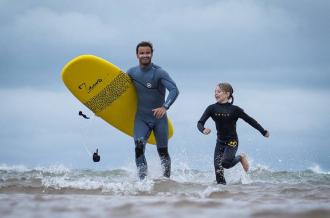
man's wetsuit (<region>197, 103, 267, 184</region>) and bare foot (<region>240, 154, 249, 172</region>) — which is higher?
man's wetsuit (<region>197, 103, 267, 184</region>)

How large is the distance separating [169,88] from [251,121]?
1428 mm

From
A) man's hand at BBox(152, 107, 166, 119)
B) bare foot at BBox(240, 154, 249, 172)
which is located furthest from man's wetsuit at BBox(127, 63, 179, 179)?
bare foot at BBox(240, 154, 249, 172)

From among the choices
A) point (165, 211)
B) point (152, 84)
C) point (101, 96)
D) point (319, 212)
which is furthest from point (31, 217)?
point (101, 96)

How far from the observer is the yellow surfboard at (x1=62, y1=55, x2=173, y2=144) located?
836 cm

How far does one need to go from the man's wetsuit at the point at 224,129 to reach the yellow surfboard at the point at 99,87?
128cm

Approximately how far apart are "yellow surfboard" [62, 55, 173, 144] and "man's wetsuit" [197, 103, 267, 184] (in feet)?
4.21

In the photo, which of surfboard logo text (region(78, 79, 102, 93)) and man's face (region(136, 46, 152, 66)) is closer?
man's face (region(136, 46, 152, 66))

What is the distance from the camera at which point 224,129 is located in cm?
792

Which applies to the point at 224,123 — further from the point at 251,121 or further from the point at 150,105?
the point at 150,105

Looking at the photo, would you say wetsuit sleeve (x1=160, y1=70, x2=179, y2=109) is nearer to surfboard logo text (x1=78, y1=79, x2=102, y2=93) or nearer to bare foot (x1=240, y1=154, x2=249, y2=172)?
surfboard logo text (x1=78, y1=79, x2=102, y2=93)

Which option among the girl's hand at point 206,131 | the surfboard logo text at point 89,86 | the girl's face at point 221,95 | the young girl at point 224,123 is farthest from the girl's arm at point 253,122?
the surfboard logo text at point 89,86

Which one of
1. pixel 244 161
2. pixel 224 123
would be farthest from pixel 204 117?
pixel 244 161

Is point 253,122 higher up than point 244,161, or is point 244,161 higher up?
point 253,122

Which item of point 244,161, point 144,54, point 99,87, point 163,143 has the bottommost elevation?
point 244,161
